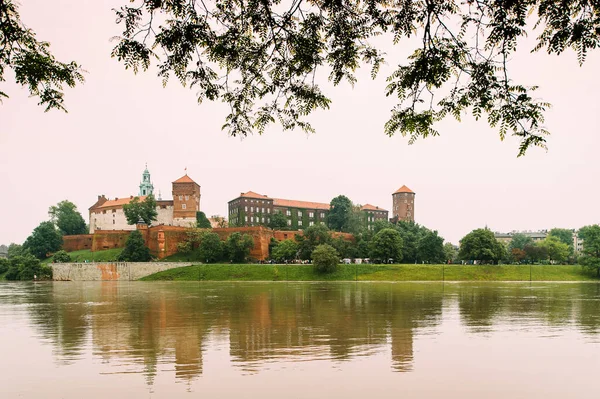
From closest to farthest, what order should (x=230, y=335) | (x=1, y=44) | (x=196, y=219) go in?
1. (x=1, y=44)
2. (x=230, y=335)
3. (x=196, y=219)

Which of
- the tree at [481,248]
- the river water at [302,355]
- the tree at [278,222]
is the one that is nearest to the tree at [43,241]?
the tree at [278,222]

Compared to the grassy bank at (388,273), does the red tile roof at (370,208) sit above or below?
above

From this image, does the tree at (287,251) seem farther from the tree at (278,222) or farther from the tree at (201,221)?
the tree at (278,222)

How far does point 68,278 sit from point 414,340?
49.9 m

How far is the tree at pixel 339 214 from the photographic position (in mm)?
78206

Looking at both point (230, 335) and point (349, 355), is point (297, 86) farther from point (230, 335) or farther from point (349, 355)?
point (230, 335)

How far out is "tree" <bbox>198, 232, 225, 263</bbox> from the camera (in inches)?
2208

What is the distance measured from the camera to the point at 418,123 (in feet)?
15.9

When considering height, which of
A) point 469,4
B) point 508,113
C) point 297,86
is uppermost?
point 469,4

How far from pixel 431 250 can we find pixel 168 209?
123ft

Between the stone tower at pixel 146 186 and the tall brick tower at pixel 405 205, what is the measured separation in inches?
1694

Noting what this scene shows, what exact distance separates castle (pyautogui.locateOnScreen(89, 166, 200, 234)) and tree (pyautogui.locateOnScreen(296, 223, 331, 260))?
1769 centimetres

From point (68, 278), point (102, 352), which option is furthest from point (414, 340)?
point (68, 278)

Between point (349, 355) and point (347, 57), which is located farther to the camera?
point (349, 355)
